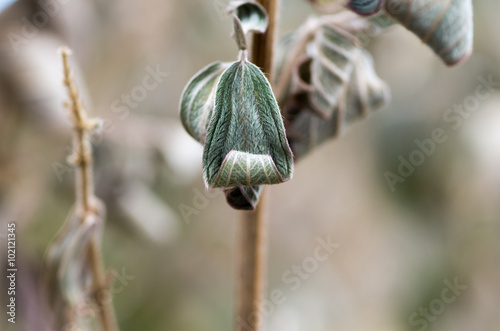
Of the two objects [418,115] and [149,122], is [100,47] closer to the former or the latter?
[149,122]

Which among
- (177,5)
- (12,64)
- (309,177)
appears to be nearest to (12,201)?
(12,64)

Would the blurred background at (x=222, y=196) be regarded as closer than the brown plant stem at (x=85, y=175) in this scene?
No

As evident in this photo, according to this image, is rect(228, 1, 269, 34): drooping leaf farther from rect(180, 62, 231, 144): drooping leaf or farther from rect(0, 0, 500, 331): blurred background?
rect(0, 0, 500, 331): blurred background

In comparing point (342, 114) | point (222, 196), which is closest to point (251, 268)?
point (342, 114)

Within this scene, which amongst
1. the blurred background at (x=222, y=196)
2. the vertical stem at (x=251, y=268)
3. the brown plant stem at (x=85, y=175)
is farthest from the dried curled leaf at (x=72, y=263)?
the blurred background at (x=222, y=196)

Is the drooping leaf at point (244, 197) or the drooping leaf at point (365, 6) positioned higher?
the drooping leaf at point (365, 6)

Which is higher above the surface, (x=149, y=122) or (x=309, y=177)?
(x=149, y=122)

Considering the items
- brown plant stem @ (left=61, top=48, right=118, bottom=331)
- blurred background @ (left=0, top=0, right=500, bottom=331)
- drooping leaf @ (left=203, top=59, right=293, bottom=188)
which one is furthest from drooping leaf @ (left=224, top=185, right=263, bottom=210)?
blurred background @ (left=0, top=0, right=500, bottom=331)

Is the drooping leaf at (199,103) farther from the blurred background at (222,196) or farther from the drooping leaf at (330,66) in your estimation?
the blurred background at (222,196)
